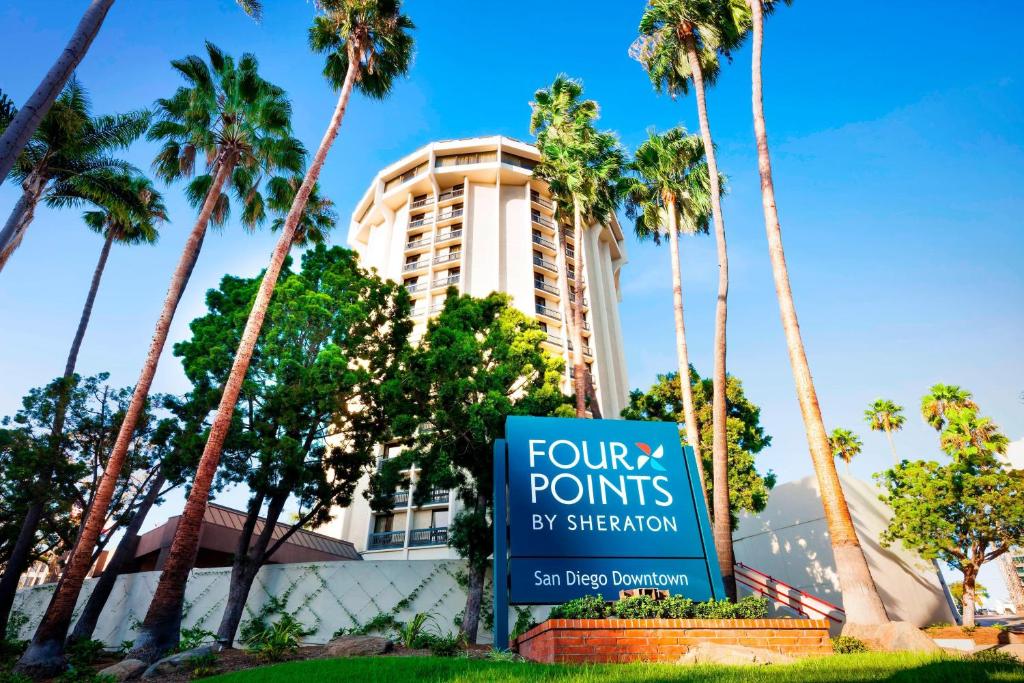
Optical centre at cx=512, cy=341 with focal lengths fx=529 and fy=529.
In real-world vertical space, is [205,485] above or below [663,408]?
below

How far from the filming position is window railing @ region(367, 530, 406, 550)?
98.7 ft

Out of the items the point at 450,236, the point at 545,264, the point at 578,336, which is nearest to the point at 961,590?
the point at 578,336

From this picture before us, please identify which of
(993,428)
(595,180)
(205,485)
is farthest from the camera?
(993,428)

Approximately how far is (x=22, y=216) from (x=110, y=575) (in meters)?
12.3

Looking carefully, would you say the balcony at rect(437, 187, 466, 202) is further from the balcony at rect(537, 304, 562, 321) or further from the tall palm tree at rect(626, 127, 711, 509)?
the tall palm tree at rect(626, 127, 711, 509)

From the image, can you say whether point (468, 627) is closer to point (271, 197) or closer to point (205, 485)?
point (205, 485)

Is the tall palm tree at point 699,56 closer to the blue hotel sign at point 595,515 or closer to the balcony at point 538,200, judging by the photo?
the blue hotel sign at point 595,515

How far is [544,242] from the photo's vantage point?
41.6 metres

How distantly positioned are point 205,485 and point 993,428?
42.3 m

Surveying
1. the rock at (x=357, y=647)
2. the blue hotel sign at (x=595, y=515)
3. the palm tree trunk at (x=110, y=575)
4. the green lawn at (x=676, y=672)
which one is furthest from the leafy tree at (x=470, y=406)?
the green lawn at (x=676, y=672)

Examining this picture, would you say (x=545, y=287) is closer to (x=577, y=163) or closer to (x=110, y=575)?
(x=577, y=163)

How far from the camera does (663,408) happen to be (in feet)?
85.6

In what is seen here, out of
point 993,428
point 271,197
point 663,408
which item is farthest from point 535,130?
point 993,428

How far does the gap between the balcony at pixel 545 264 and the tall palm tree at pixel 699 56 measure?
18.6 metres
